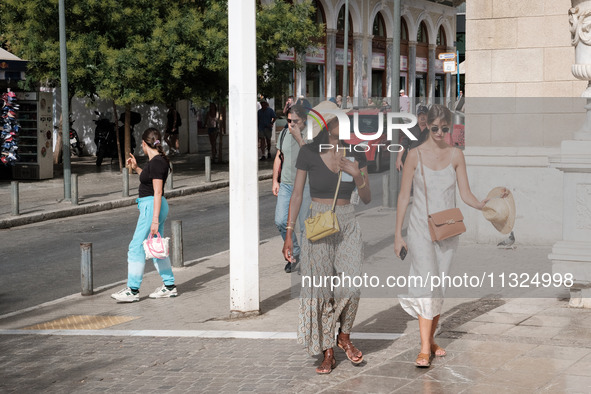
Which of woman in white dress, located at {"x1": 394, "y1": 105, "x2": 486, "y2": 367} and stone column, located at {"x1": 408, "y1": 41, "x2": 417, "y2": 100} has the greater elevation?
stone column, located at {"x1": 408, "y1": 41, "x2": 417, "y2": 100}

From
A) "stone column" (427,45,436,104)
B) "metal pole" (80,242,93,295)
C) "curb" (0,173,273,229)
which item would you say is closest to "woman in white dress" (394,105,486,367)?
"metal pole" (80,242,93,295)

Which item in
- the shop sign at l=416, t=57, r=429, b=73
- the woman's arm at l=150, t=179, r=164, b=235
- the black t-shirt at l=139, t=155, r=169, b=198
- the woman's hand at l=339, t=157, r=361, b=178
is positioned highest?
the shop sign at l=416, t=57, r=429, b=73

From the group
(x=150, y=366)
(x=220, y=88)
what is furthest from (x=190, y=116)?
(x=150, y=366)

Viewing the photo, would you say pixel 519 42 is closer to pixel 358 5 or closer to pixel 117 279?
pixel 117 279

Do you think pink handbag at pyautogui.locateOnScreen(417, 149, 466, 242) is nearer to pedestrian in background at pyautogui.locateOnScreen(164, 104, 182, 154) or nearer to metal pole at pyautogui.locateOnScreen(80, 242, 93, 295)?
metal pole at pyautogui.locateOnScreen(80, 242, 93, 295)

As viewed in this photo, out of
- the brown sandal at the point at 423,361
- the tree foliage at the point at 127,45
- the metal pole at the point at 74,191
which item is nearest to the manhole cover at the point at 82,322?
the brown sandal at the point at 423,361

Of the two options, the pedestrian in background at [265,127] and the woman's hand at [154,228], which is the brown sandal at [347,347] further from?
the pedestrian in background at [265,127]

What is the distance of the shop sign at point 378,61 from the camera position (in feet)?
161

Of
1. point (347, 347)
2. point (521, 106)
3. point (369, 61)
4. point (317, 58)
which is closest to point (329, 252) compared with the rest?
point (347, 347)

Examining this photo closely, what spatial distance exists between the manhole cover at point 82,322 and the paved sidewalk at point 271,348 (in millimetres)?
22

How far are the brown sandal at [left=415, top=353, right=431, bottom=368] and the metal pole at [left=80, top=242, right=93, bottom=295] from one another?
15.9 feet

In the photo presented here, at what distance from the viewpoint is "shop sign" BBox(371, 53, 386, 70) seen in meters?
49.1

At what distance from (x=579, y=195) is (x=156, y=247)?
4134 mm

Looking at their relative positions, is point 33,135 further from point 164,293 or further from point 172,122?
point 164,293
